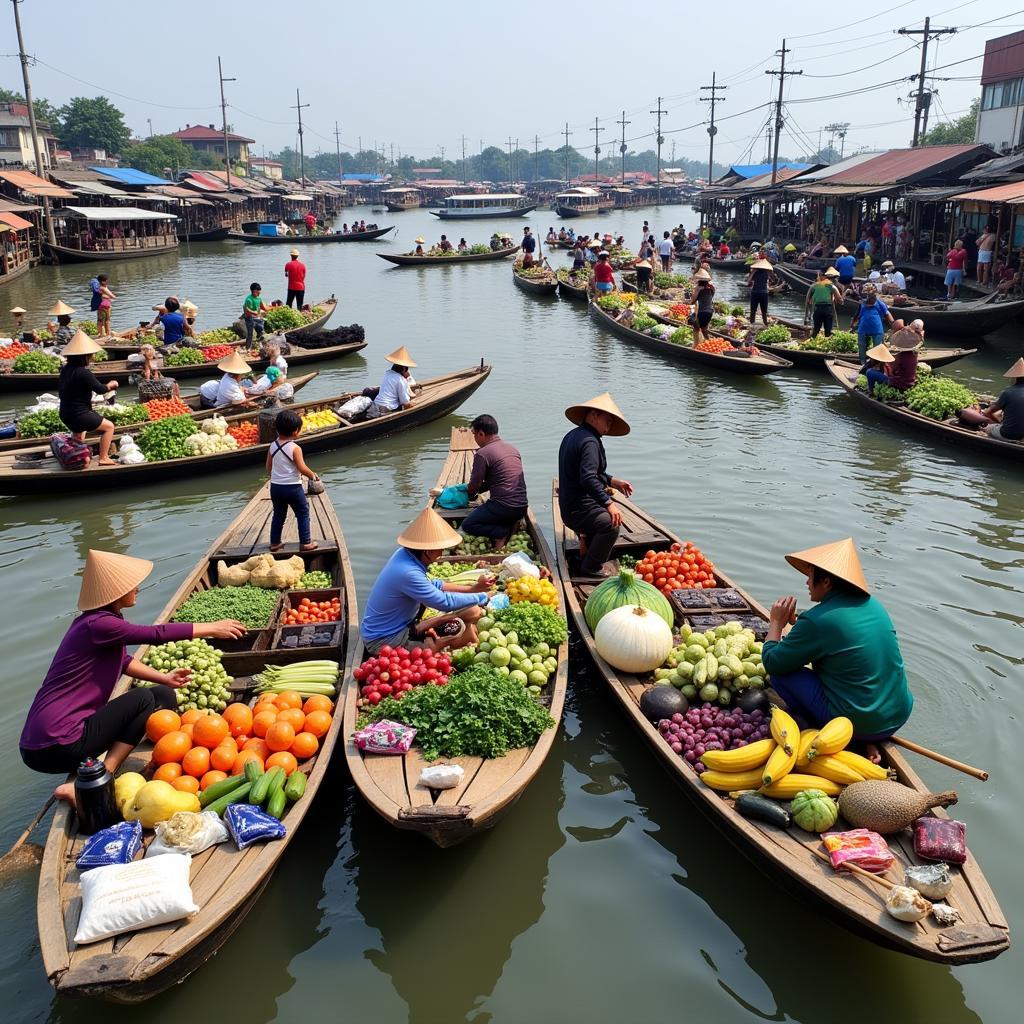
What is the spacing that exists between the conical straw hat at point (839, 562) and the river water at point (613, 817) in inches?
65.3

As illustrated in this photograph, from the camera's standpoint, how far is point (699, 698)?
5473mm

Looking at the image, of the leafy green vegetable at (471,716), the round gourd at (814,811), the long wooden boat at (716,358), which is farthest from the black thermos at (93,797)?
the long wooden boat at (716,358)

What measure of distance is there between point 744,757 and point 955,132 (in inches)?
2916

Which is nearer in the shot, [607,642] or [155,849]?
[155,849]

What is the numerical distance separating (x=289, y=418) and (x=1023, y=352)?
16.4 meters

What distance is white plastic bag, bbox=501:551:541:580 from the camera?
666 cm

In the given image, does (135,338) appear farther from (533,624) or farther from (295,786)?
(295,786)

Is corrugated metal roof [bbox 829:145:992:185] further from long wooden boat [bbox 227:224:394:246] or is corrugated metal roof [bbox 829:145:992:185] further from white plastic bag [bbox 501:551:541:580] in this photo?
long wooden boat [bbox 227:224:394:246]

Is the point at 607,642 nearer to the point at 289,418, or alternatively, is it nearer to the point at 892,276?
the point at 289,418

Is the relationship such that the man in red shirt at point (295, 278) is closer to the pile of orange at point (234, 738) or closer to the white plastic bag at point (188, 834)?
the pile of orange at point (234, 738)

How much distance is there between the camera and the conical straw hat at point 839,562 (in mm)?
4652

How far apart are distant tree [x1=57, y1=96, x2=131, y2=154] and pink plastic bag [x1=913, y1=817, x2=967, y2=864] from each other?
87546 mm

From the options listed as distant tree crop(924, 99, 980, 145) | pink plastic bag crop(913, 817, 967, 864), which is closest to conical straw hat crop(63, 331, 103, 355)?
pink plastic bag crop(913, 817, 967, 864)

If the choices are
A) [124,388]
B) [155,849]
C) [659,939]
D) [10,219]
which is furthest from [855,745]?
[10,219]
